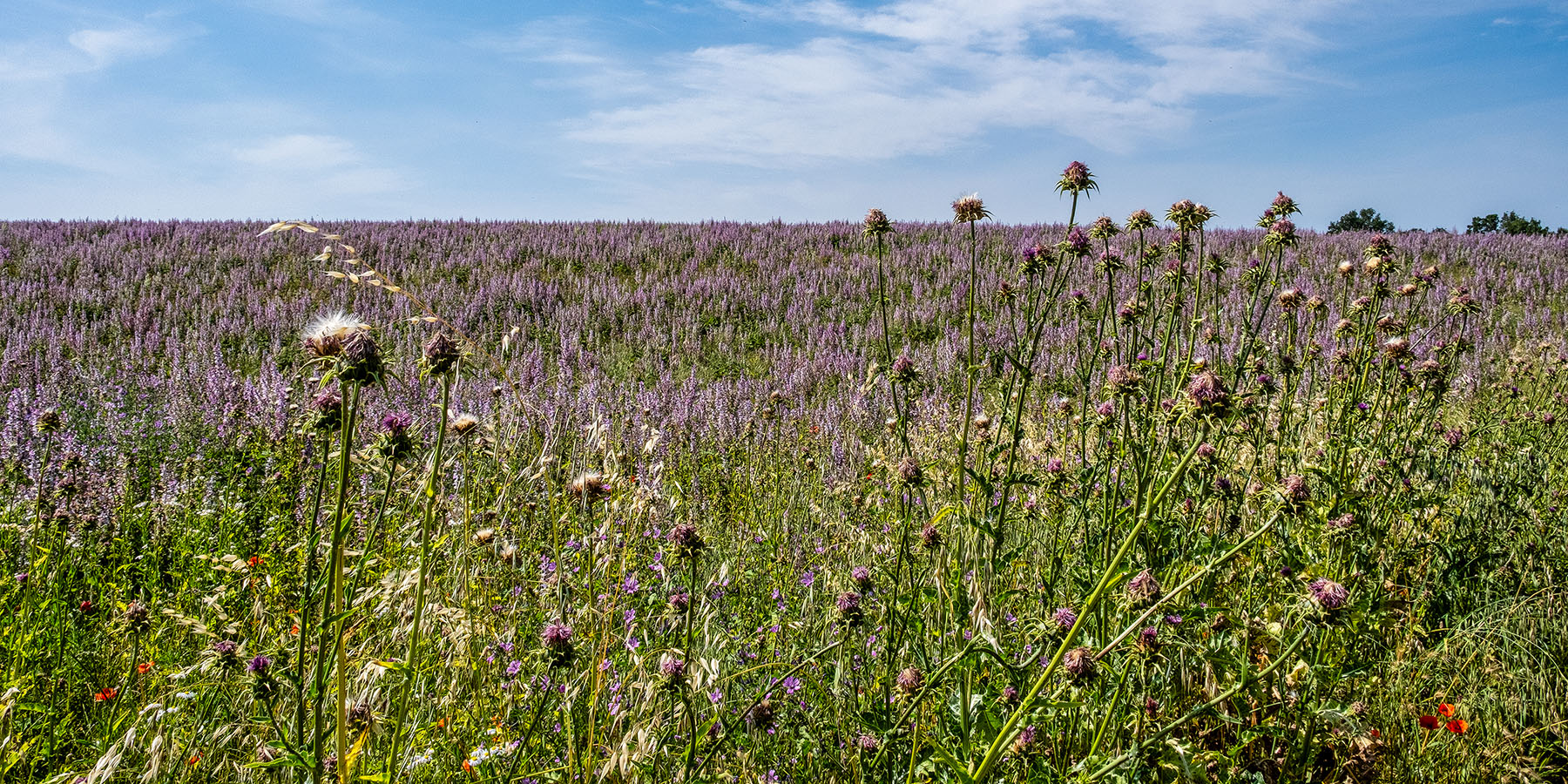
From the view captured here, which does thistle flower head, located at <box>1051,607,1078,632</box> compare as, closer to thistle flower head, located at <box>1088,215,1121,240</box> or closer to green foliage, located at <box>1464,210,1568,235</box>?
thistle flower head, located at <box>1088,215,1121,240</box>

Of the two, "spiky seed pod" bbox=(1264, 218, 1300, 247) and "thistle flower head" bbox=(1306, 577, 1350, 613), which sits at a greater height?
"spiky seed pod" bbox=(1264, 218, 1300, 247)

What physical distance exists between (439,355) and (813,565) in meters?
2.57

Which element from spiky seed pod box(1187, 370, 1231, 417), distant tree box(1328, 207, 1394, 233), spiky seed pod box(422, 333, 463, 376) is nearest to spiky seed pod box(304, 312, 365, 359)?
spiky seed pod box(422, 333, 463, 376)

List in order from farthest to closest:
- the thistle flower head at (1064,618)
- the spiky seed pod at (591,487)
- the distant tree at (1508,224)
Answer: the distant tree at (1508,224), the spiky seed pod at (591,487), the thistle flower head at (1064,618)

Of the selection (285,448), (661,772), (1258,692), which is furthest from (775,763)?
(285,448)

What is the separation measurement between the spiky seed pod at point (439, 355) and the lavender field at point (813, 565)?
0.04 feet

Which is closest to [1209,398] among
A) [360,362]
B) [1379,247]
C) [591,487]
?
[591,487]

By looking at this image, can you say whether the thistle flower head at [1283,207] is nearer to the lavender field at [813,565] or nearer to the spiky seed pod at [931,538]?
the lavender field at [813,565]

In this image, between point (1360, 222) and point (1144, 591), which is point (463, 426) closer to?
point (1144, 591)

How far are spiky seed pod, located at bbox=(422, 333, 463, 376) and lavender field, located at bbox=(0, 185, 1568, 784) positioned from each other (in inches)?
0.5

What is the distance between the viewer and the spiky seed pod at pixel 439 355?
1.37 metres

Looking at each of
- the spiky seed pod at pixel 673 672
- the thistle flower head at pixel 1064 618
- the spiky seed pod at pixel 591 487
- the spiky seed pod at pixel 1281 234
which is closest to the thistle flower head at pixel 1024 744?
the thistle flower head at pixel 1064 618

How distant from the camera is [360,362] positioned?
48.0 inches

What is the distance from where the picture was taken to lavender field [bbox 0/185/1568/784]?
68.8 inches
